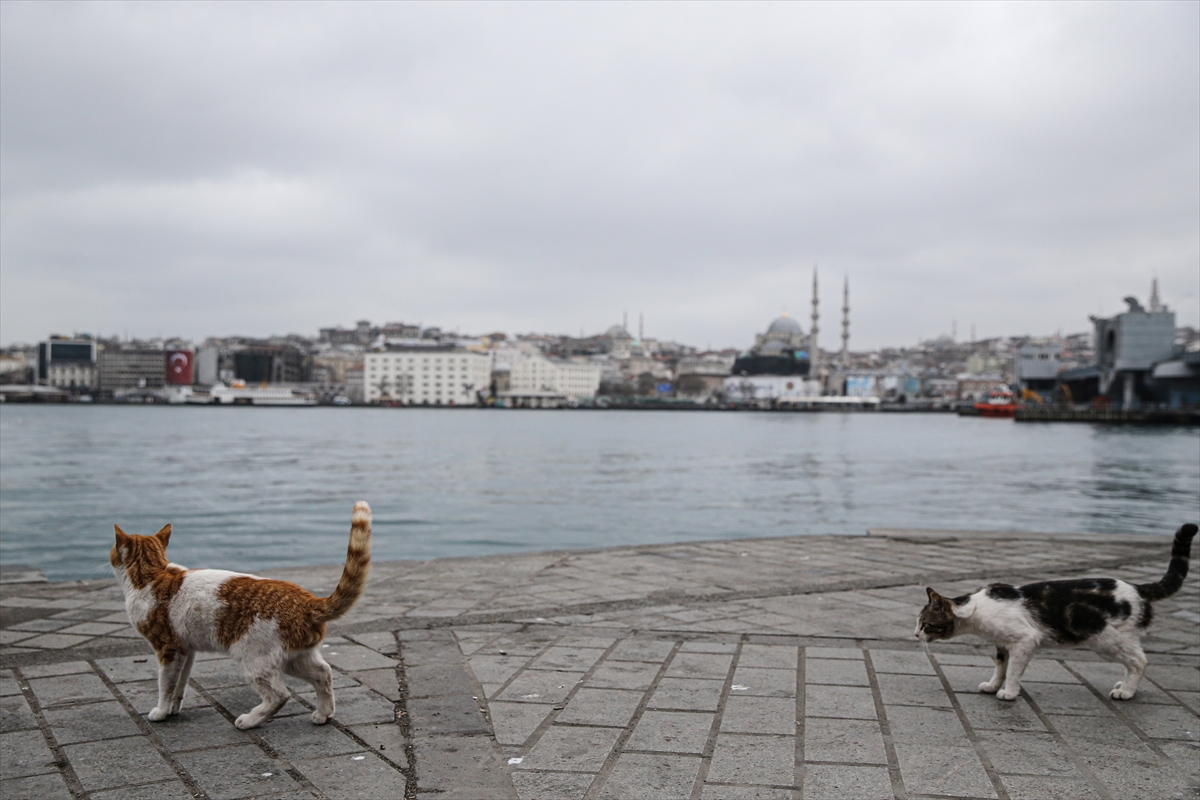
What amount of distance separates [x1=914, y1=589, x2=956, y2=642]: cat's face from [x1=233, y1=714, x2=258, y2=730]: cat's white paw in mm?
2457

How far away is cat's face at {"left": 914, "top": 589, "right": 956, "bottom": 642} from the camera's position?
149 inches

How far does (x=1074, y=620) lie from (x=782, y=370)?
525 feet

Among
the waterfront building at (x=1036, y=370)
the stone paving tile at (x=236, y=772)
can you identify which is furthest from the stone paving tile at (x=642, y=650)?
the waterfront building at (x=1036, y=370)

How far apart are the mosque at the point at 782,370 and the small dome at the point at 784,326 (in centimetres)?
624

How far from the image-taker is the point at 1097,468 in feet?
113

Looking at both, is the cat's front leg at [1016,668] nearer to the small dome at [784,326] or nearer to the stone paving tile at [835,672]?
the stone paving tile at [835,672]

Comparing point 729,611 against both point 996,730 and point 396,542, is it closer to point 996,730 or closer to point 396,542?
point 996,730

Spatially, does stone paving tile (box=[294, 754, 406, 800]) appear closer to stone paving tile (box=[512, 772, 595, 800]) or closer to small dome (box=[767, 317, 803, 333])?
stone paving tile (box=[512, 772, 595, 800])

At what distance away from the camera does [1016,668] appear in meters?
3.61

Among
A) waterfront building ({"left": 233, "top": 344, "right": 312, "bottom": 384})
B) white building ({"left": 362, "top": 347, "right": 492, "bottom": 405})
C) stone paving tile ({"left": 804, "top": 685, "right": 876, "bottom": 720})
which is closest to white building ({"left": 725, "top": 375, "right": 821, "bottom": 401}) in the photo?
white building ({"left": 362, "top": 347, "right": 492, "bottom": 405})

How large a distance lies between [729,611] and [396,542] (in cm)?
970

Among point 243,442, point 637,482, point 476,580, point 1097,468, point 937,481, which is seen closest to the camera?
point 476,580

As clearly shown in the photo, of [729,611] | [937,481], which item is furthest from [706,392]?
[729,611]

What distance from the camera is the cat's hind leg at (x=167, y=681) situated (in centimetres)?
334
